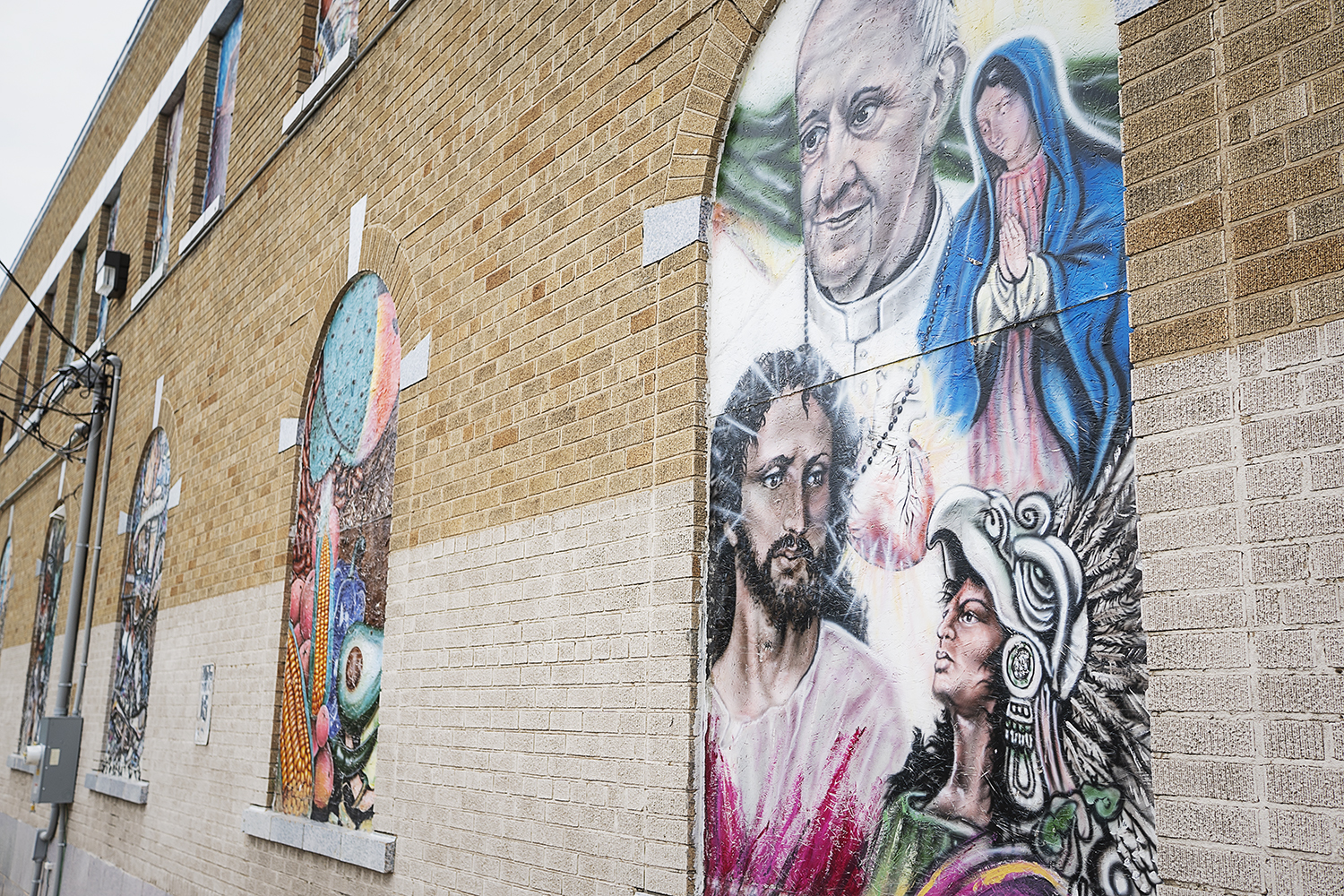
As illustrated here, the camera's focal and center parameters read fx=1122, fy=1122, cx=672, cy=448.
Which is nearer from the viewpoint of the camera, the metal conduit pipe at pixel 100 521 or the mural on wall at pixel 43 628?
the metal conduit pipe at pixel 100 521

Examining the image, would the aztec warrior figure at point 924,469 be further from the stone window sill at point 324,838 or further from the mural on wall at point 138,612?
the mural on wall at point 138,612

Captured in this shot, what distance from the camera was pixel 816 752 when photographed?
148 inches

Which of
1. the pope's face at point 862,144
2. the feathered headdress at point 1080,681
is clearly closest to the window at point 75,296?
the pope's face at point 862,144

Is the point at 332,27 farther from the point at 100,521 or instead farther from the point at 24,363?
the point at 24,363

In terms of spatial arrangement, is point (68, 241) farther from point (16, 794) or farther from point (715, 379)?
point (715, 379)

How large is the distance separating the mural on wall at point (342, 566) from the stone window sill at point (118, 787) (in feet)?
10.3

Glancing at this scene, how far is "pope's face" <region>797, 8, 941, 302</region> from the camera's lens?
149 inches

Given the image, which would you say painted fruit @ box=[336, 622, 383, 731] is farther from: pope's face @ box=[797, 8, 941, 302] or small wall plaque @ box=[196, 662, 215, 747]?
pope's face @ box=[797, 8, 941, 302]

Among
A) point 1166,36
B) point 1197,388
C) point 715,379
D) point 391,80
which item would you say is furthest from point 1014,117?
point 391,80

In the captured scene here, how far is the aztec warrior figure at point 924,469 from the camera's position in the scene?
3.01 meters

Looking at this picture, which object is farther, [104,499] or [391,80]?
[104,499]

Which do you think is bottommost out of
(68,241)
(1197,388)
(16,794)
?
(16,794)

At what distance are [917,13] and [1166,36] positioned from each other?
3.45ft

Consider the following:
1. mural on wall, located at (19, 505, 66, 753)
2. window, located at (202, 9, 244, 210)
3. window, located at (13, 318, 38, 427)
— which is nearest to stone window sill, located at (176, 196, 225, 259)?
window, located at (202, 9, 244, 210)
